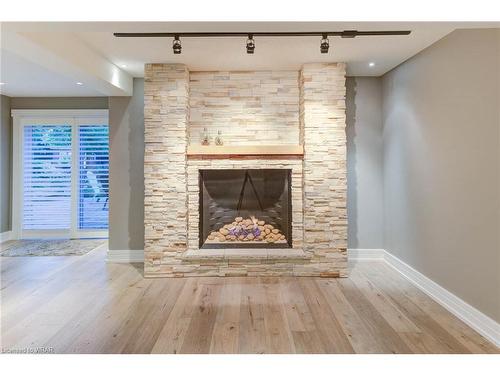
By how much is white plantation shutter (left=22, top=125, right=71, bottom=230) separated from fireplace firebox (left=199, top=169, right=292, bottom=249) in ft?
10.7

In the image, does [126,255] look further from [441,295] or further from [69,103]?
[441,295]

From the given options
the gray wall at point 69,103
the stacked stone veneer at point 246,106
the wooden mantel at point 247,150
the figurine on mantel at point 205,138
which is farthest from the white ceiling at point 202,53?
the gray wall at point 69,103

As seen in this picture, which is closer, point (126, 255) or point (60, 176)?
point (126, 255)

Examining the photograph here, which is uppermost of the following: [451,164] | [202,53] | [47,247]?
[202,53]

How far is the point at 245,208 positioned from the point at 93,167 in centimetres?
326

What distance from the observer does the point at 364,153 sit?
478cm

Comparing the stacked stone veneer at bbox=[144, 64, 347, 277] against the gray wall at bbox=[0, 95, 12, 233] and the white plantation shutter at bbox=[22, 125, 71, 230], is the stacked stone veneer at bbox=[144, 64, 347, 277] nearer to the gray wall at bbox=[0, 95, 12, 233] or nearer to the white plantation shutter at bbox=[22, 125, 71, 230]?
the white plantation shutter at bbox=[22, 125, 71, 230]

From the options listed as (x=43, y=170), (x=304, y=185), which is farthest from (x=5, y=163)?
(x=304, y=185)

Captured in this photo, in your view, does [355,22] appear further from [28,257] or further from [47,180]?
[47,180]

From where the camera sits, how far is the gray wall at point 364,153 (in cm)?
477

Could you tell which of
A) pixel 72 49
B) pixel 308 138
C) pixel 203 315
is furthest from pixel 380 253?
pixel 72 49

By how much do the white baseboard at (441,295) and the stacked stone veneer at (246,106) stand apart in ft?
5.91

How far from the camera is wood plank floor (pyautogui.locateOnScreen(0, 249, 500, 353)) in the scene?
2.53 metres

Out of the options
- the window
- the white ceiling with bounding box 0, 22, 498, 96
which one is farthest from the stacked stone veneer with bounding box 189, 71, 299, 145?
the window
